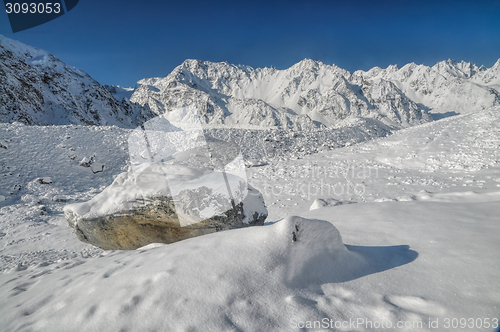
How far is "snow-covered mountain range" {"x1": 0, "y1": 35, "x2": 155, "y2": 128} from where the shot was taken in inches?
1379

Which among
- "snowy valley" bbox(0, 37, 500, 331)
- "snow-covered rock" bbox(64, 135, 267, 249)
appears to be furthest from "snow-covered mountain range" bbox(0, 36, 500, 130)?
"snow-covered rock" bbox(64, 135, 267, 249)

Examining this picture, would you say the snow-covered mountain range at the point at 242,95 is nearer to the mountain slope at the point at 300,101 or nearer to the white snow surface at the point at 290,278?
the mountain slope at the point at 300,101

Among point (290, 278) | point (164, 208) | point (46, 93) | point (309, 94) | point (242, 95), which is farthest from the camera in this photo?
point (242, 95)

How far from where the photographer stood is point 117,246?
220 inches

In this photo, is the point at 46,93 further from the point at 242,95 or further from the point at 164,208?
the point at 242,95

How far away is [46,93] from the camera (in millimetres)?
46312

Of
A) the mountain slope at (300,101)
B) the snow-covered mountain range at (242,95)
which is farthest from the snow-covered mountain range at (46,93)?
the mountain slope at (300,101)

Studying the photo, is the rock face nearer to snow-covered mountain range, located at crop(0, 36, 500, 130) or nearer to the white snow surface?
the white snow surface

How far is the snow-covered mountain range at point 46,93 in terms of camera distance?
35019mm

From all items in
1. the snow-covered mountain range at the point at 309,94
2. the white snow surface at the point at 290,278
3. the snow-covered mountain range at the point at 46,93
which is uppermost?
the snow-covered mountain range at the point at 309,94

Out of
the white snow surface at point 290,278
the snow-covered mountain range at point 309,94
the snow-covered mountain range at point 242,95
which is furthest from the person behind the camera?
the snow-covered mountain range at point 309,94

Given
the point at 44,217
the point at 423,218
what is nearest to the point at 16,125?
the point at 44,217

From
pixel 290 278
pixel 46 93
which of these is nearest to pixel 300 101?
pixel 46 93

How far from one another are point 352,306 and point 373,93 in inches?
6142
